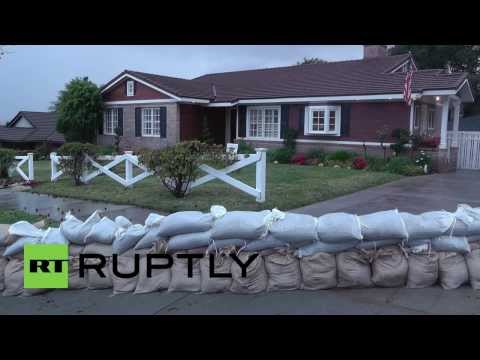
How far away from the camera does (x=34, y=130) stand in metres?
28.9

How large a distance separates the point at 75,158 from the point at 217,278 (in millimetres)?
8254

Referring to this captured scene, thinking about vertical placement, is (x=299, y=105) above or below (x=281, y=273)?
above

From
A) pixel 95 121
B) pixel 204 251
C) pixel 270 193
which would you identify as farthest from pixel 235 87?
pixel 204 251

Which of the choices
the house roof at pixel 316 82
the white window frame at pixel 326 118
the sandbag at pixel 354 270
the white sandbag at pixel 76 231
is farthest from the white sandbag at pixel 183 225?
the white window frame at pixel 326 118

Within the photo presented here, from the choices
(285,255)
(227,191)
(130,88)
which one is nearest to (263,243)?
(285,255)

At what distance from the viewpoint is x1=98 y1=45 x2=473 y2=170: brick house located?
696 inches

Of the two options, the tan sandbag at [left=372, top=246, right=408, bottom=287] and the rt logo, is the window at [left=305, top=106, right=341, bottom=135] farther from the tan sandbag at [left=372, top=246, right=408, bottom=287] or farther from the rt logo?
the rt logo

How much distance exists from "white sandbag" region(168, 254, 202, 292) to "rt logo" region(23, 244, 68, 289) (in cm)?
113

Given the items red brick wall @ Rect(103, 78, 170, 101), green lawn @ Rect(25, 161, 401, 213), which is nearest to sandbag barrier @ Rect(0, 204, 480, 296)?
green lawn @ Rect(25, 161, 401, 213)

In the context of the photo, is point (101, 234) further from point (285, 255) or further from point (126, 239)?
point (285, 255)

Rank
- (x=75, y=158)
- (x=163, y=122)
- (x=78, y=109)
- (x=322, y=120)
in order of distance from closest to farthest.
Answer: (x=75, y=158), (x=322, y=120), (x=163, y=122), (x=78, y=109)

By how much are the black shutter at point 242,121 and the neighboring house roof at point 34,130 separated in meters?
11.4

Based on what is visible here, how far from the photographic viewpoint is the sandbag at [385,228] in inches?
173
